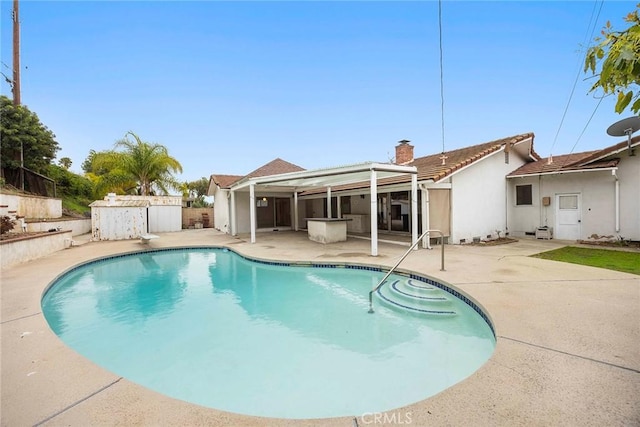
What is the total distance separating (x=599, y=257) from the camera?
9484 mm

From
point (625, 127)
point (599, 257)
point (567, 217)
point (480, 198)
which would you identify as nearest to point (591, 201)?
point (567, 217)

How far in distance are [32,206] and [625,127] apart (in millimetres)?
26917

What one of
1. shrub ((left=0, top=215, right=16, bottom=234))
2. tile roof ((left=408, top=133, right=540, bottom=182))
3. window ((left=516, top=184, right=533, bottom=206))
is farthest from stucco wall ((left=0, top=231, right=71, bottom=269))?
window ((left=516, top=184, right=533, bottom=206))

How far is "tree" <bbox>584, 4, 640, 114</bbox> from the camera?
1.59 metres

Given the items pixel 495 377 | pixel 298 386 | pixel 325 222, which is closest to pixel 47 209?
pixel 325 222

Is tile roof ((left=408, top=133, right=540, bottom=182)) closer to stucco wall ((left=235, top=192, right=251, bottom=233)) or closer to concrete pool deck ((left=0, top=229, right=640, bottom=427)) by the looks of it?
concrete pool deck ((left=0, top=229, right=640, bottom=427))

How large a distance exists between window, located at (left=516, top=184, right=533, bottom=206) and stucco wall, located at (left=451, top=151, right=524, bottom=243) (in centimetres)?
89

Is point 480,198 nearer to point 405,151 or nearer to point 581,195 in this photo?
point 581,195

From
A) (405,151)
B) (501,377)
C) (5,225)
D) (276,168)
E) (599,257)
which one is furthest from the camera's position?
(276,168)

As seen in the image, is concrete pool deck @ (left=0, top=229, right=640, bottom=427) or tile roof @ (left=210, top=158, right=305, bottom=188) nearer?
concrete pool deck @ (left=0, top=229, right=640, bottom=427)

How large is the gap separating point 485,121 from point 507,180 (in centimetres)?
802

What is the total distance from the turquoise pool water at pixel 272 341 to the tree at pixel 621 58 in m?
3.41

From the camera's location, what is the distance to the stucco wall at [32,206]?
13.3 metres

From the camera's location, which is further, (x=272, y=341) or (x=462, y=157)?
(x=462, y=157)
